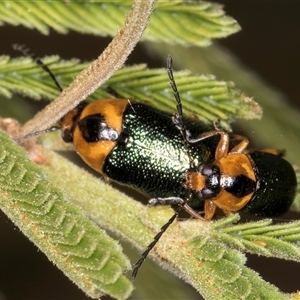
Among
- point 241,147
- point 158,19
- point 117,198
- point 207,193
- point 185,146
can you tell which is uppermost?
point 158,19

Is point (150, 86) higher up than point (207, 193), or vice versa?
point (150, 86)

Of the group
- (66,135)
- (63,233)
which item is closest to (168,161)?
(66,135)

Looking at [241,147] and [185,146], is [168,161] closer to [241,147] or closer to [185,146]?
[185,146]

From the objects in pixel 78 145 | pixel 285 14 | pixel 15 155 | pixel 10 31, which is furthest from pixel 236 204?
pixel 285 14

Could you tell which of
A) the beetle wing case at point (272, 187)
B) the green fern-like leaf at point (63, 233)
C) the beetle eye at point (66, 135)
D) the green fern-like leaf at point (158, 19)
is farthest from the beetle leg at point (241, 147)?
the green fern-like leaf at point (63, 233)

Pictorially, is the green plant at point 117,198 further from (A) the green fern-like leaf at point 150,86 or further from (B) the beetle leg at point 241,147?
(B) the beetle leg at point 241,147

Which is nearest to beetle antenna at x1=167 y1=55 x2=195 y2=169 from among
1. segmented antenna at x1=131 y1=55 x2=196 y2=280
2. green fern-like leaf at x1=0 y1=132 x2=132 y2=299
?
segmented antenna at x1=131 y1=55 x2=196 y2=280
